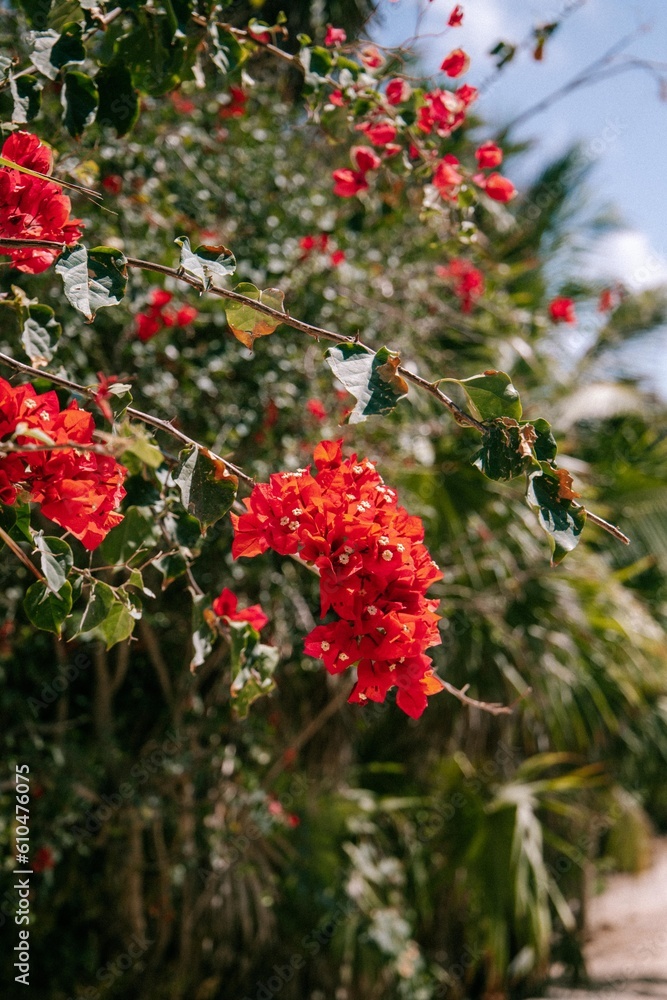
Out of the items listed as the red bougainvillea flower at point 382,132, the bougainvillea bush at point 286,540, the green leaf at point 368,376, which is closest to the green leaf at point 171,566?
the bougainvillea bush at point 286,540

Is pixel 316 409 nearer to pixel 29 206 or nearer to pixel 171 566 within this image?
pixel 171 566

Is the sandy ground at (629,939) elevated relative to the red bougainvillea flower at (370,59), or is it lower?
lower

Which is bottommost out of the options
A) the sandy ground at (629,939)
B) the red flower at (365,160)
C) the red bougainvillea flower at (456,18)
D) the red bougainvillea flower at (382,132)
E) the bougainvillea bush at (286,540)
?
the sandy ground at (629,939)

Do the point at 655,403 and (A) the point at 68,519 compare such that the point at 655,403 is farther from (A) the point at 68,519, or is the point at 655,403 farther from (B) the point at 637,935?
(A) the point at 68,519

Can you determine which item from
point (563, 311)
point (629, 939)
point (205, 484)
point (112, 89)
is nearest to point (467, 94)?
point (112, 89)

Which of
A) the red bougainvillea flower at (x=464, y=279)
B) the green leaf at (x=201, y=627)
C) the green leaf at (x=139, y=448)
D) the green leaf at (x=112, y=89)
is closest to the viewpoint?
the green leaf at (x=139, y=448)

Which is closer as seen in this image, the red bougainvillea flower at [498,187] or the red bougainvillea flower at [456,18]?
the red bougainvillea flower at [456,18]

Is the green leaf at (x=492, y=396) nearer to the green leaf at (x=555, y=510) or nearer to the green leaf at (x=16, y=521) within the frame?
the green leaf at (x=555, y=510)

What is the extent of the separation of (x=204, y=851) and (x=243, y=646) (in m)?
1.74

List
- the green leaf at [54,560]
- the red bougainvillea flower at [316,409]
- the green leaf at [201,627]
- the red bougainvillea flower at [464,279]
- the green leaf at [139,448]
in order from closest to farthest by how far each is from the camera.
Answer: the green leaf at [139,448] < the green leaf at [54,560] < the green leaf at [201,627] < the red bougainvillea flower at [316,409] < the red bougainvillea flower at [464,279]

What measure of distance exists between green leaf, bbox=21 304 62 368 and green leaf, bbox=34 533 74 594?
222 mm

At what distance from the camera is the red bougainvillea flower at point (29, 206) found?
85 cm

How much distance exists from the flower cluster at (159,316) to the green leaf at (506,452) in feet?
4.45

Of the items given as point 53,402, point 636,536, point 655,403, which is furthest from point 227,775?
point 655,403
